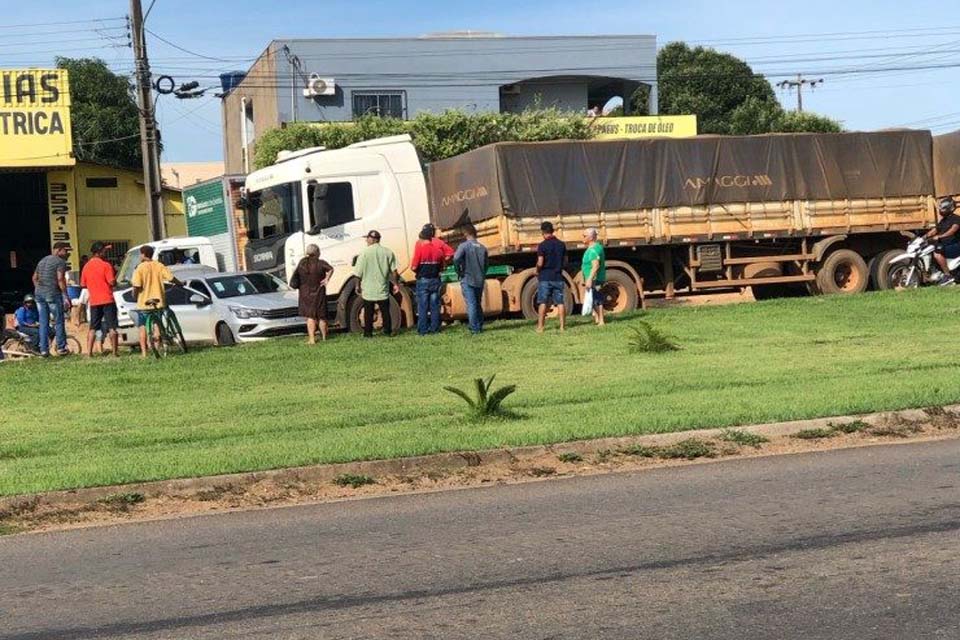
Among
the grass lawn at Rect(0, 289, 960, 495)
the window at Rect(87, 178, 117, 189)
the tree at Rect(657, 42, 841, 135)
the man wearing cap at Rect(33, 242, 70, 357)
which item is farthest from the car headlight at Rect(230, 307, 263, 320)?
the tree at Rect(657, 42, 841, 135)

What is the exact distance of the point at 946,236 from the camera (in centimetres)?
2356

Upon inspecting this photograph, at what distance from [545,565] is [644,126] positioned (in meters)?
44.2

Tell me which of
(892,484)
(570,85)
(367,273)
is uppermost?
(570,85)

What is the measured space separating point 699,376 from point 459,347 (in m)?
4.96

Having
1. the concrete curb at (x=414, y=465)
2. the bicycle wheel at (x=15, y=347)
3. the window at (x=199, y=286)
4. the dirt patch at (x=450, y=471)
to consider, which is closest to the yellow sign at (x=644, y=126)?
the window at (x=199, y=286)

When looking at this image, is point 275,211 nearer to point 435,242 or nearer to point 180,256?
point 435,242

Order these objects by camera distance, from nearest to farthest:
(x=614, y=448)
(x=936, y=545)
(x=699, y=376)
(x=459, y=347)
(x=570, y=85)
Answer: (x=936, y=545)
(x=614, y=448)
(x=699, y=376)
(x=459, y=347)
(x=570, y=85)

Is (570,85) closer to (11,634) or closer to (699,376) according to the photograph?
(699,376)

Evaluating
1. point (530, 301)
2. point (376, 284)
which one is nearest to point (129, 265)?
point (530, 301)

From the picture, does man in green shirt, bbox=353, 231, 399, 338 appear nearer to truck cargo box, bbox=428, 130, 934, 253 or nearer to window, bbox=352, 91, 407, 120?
truck cargo box, bbox=428, 130, 934, 253

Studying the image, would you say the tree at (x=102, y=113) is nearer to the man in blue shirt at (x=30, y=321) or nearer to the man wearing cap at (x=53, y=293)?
the man in blue shirt at (x=30, y=321)

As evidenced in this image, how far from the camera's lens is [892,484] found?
28.0 feet

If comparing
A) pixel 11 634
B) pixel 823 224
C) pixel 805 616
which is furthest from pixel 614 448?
pixel 823 224

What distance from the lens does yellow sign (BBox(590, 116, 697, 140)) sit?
48.1 metres
